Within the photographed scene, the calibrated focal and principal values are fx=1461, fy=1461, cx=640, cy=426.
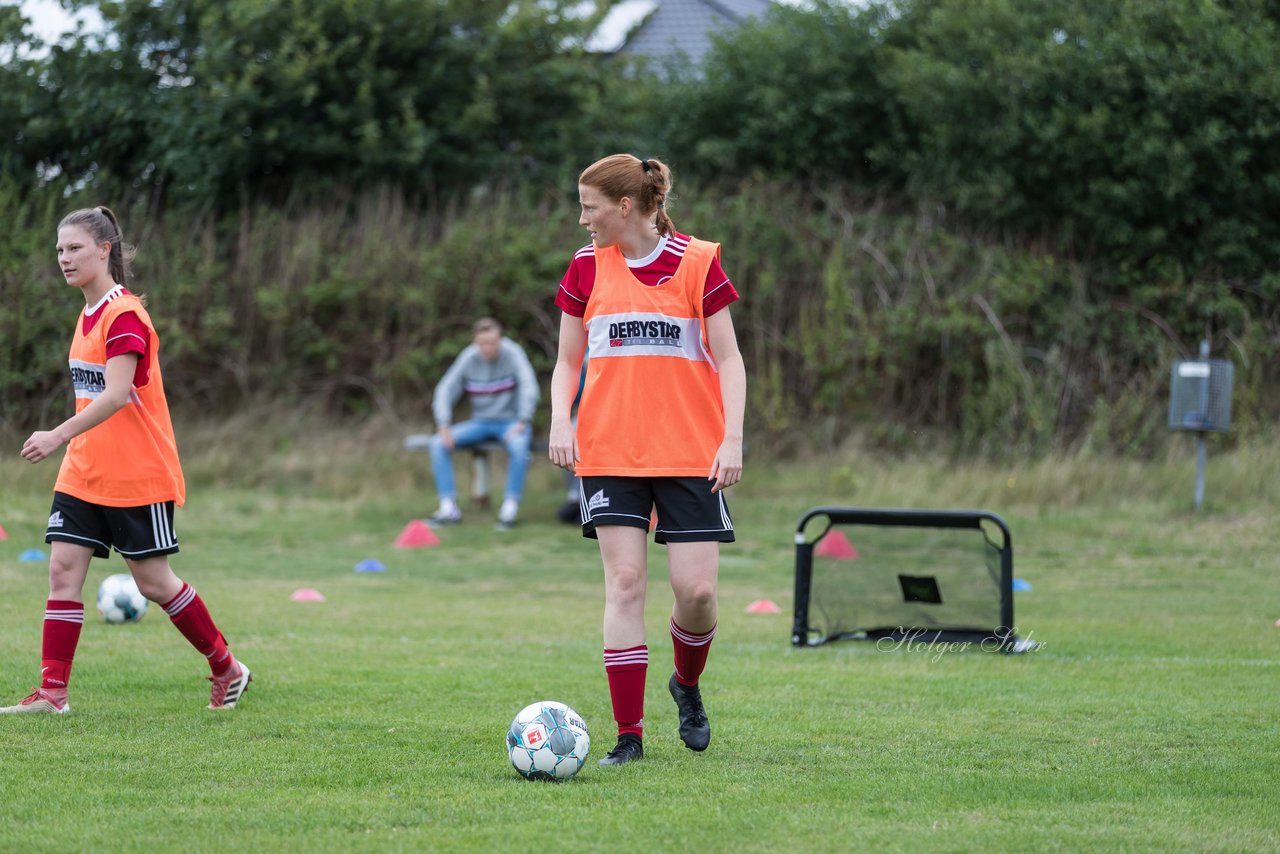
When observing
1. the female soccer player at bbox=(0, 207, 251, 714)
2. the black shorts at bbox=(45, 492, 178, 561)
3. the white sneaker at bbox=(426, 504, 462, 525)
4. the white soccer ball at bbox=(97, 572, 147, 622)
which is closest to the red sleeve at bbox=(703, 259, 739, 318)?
the female soccer player at bbox=(0, 207, 251, 714)

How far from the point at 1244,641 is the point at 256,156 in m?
14.9

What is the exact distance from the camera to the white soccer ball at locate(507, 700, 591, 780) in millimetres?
4418

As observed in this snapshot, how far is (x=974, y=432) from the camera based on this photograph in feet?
52.2

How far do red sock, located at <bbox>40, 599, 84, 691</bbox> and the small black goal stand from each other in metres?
3.51

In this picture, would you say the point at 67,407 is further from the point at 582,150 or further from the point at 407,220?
the point at 582,150

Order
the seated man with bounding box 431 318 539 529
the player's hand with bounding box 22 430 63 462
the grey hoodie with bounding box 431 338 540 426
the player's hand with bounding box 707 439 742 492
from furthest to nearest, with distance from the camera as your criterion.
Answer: the grey hoodie with bounding box 431 338 540 426, the seated man with bounding box 431 318 539 529, the player's hand with bounding box 22 430 63 462, the player's hand with bounding box 707 439 742 492

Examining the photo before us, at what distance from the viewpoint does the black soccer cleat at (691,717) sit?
4.89 meters

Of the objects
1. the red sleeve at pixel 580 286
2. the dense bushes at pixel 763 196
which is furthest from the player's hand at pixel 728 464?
the dense bushes at pixel 763 196

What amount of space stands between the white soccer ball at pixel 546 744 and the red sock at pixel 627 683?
9.5 inches

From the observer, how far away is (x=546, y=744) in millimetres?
4418

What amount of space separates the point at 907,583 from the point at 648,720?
2488 mm

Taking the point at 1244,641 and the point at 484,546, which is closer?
the point at 1244,641

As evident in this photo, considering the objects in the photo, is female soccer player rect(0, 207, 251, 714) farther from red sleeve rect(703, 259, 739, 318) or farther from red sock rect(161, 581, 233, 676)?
red sleeve rect(703, 259, 739, 318)

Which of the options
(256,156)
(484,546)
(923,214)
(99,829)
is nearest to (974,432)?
(923,214)
